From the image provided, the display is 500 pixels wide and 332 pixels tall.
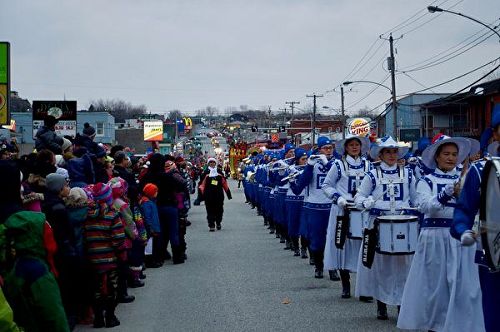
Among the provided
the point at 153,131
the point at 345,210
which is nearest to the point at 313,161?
the point at 345,210

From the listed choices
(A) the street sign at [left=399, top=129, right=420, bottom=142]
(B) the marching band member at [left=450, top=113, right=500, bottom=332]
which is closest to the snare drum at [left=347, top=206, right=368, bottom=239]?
(B) the marching band member at [left=450, top=113, right=500, bottom=332]

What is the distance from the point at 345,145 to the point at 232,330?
3.68 meters

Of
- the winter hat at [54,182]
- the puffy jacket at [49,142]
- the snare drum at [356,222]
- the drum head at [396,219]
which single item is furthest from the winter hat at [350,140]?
the winter hat at [54,182]

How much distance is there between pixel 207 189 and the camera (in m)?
24.3

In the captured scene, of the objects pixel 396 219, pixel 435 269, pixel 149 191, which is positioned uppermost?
pixel 149 191

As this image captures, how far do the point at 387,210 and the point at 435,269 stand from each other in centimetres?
194

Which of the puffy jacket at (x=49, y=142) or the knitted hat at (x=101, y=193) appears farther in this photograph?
the puffy jacket at (x=49, y=142)

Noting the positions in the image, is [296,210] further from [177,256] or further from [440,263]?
[440,263]

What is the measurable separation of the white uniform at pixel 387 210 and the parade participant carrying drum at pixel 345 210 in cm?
125

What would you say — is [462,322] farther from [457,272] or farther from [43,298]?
[43,298]

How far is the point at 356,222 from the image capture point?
11.3m

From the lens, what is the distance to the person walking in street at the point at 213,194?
2400 centimetres

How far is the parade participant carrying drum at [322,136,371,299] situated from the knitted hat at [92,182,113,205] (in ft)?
10.8

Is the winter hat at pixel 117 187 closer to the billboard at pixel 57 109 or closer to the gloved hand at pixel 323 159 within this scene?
the gloved hand at pixel 323 159
